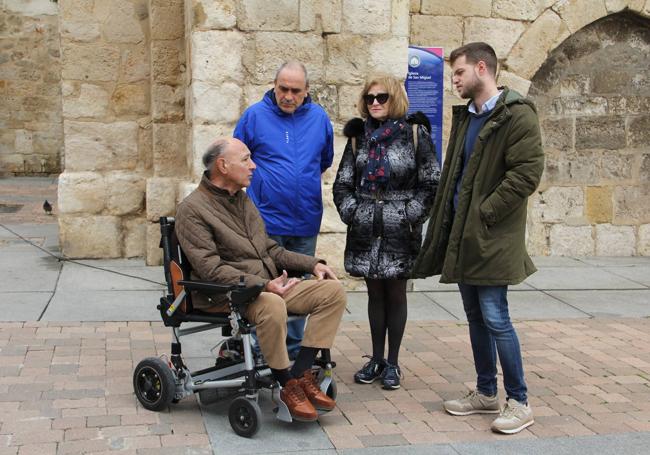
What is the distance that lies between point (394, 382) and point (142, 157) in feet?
13.7

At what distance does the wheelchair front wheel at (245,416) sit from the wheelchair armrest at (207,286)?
1.61 ft

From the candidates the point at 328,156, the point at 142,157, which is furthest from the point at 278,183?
the point at 142,157

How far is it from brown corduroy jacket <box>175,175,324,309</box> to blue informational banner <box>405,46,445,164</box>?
3486 millimetres

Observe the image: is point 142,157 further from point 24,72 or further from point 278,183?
point 24,72

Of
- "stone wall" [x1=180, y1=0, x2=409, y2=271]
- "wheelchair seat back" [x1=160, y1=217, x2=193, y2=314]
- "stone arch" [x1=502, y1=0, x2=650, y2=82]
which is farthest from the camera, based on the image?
"stone arch" [x1=502, y1=0, x2=650, y2=82]

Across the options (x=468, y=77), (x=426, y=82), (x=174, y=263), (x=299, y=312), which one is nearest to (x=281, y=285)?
(x=299, y=312)

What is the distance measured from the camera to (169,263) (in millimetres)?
4258

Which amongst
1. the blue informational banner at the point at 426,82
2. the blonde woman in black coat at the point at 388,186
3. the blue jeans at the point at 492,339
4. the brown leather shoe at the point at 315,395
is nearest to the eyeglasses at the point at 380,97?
the blonde woman in black coat at the point at 388,186

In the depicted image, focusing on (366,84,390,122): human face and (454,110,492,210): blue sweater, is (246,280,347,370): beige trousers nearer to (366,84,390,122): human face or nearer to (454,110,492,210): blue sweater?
(454,110,492,210): blue sweater

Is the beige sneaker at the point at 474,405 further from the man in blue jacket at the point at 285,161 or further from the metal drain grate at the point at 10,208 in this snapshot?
the metal drain grate at the point at 10,208

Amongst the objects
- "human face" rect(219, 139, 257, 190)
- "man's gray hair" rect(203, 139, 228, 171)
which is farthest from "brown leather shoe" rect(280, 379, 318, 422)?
"man's gray hair" rect(203, 139, 228, 171)

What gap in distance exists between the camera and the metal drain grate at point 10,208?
11.1 m

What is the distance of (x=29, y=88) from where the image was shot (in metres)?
16.5

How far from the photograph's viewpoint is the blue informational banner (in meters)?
7.66
